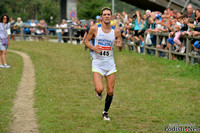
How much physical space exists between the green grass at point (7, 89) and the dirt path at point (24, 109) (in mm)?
124

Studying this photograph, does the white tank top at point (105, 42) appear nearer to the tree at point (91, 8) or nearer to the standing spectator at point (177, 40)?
the standing spectator at point (177, 40)

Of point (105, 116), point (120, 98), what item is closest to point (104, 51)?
point (105, 116)

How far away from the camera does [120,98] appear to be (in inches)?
393

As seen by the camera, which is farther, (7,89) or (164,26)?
(164,26)

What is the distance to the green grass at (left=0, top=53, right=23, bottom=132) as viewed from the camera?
760cm

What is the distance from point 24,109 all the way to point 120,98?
257cm

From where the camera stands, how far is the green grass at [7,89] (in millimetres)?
7603

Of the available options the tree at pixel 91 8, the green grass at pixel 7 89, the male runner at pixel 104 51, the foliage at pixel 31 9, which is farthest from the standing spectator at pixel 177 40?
the foliage at pixel 31 9

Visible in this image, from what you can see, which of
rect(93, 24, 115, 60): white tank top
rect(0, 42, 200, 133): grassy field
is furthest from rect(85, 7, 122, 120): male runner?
rect(0, 42, 200, 133): grassy field

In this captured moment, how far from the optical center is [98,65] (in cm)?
774

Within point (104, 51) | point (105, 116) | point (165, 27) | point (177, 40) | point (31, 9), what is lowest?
point (105, 116)

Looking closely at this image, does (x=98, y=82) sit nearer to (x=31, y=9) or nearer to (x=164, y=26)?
(x=164, y=26)

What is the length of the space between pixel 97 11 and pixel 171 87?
140 ft

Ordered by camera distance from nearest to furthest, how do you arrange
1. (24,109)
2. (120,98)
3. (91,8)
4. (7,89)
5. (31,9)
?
(24,109) → (120,98) → (7,89) → (91,8) → (31,9)
